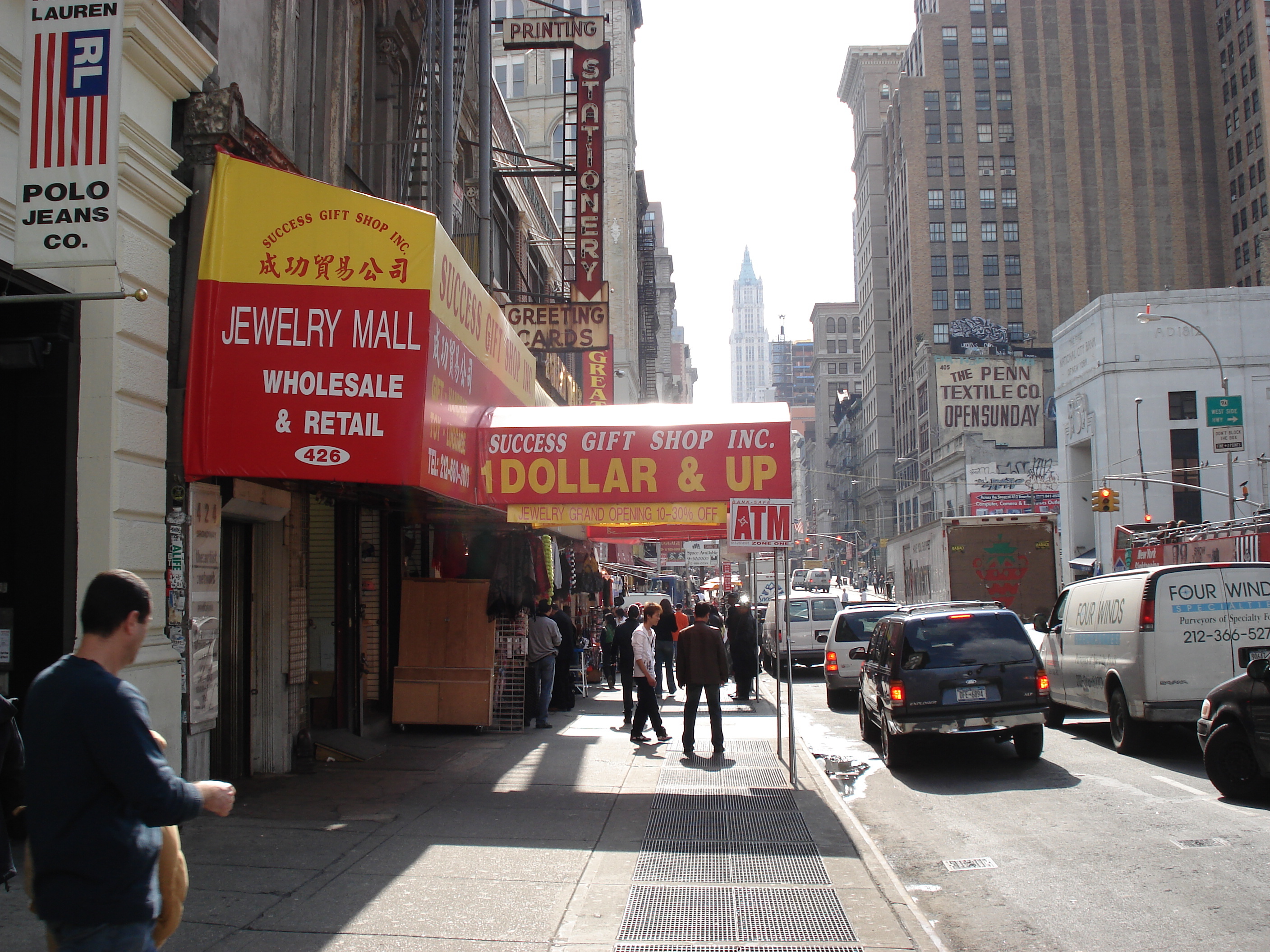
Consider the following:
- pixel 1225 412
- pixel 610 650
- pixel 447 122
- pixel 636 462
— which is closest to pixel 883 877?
pixel 636 462

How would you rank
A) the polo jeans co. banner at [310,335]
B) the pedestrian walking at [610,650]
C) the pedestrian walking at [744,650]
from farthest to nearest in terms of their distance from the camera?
the pedestrian walking at [610,650] < the pedestrian walking at [744,650] < the polo jeans co. banner at [310,335]

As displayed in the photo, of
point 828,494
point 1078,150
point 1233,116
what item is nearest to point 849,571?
point 828,494

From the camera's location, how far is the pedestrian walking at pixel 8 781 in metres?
4.41

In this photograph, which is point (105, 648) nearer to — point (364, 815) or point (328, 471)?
point (328, 471)

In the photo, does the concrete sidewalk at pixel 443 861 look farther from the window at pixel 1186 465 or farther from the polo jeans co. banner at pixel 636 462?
the window at pixel 1186 465

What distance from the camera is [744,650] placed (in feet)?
61.9

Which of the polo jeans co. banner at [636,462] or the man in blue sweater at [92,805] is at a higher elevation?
the polo jeans co. banner at [636,462]

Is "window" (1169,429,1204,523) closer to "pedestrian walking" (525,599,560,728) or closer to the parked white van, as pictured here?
the parked white van

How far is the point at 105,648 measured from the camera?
3.24 metres

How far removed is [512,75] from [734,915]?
54.2 meters

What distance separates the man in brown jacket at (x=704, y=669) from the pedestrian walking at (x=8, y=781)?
25.6ft

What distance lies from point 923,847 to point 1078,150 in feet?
334

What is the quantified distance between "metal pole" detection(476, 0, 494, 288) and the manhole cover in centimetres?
1187

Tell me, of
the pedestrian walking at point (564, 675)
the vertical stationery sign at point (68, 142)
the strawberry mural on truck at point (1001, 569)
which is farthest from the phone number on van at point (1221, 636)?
the strawberry mural on truck at point (1001, 569)
